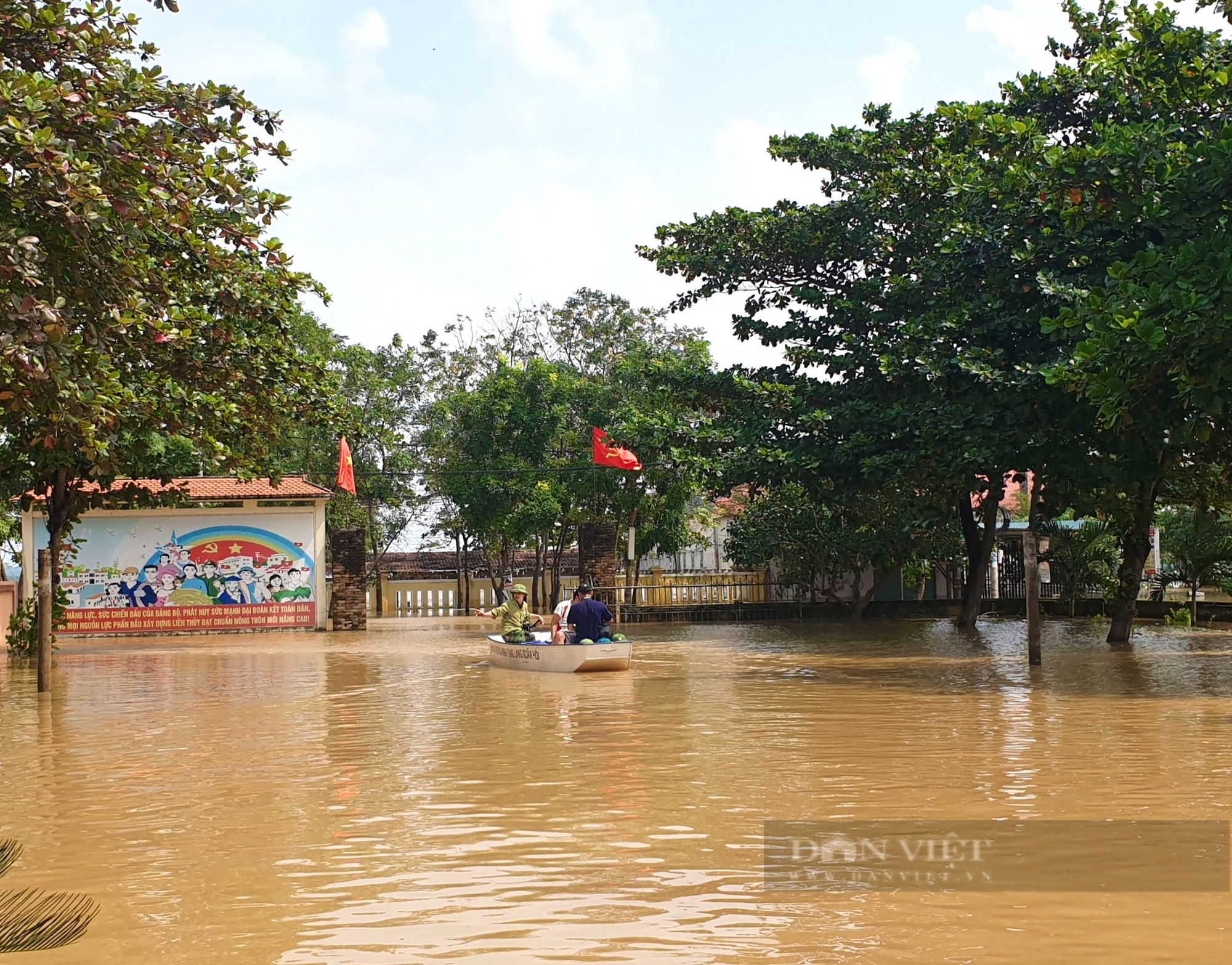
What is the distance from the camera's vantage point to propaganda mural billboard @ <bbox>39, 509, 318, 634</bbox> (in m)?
32.8

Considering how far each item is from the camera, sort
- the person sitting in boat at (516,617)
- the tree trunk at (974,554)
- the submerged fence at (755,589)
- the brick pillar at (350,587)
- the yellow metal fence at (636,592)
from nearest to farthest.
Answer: the person sitting in boat at (516,617)
the tree trunk at (974,554)
the brick pillar at (350,587)
the submerged fence at (755,589)
the yellow metal fence at (636,592)

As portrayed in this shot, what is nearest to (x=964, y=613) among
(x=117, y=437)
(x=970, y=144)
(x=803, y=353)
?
(x=803, y=353)

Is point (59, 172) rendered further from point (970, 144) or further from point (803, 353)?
point (803, 353)

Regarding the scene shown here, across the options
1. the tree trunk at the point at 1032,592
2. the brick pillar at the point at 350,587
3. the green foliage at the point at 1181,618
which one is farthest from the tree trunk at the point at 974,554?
the brick pillar at the point at 350,587

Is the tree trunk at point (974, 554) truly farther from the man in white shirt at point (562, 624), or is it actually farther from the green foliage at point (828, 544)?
the man in white shirt at point (562, 624)

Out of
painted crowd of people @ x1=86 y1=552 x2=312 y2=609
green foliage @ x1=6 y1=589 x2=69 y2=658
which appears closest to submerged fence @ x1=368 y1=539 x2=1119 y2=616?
painted crowd of people @ x1=86 y1=552 x2=312 y2=609

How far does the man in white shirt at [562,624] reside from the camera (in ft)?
63.4

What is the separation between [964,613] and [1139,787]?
20.6m

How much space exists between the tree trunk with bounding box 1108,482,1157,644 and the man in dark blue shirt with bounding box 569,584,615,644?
863 cm

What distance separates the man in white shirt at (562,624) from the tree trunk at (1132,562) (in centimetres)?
917

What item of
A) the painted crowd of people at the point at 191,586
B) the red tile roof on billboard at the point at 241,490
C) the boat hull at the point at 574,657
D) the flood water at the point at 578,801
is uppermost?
the red tile roof on billboard at the point at 241,490

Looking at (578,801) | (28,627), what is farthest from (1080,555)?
(578,801)

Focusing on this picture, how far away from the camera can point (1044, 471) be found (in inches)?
808

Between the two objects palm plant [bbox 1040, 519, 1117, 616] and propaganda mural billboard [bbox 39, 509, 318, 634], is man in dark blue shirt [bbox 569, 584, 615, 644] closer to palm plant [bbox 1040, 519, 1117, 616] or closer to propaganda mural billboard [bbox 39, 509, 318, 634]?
palm plant [bbox 1040, 519, 1117, 616]
